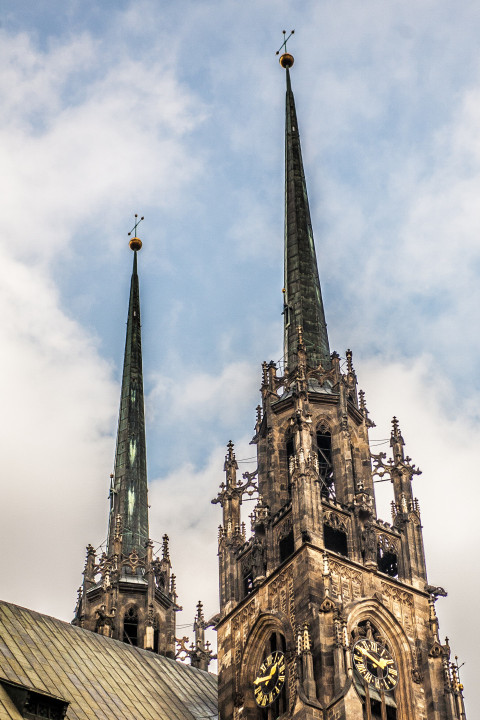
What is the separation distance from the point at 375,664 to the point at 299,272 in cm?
1712

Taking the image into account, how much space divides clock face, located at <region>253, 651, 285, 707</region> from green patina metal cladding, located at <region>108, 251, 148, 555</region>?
548 inches

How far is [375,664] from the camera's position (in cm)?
4362

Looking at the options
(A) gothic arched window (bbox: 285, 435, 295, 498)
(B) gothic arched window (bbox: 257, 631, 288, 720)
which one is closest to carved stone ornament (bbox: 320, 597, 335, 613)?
(B) gothic arched window (bbox: 257, 631, 288, 720)

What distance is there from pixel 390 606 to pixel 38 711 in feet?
34.7

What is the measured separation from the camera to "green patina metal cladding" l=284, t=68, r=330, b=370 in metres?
53.7

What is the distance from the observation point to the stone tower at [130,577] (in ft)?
180

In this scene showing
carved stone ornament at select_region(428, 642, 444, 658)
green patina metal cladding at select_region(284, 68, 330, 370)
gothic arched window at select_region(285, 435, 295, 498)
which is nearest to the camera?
carved stone ornament at select_region(428, 642, 444, 658)

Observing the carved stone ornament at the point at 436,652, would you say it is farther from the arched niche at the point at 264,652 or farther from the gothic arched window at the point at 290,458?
the gothic arched window at the point at 290,458

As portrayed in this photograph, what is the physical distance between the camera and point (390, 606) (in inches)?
1778

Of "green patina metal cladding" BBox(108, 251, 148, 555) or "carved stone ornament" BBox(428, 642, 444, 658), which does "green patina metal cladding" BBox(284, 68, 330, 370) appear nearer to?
"green patina metal cladding" BBox(108, 251, 148, 555)

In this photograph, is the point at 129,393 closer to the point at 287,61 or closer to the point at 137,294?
the point at 137,294

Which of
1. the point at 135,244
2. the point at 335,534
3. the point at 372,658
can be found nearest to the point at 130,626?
the point at 335,534

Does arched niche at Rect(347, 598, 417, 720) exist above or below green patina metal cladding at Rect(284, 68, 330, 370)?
below

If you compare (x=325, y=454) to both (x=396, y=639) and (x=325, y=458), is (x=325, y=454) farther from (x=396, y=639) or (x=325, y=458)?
(x=396, y=639)
